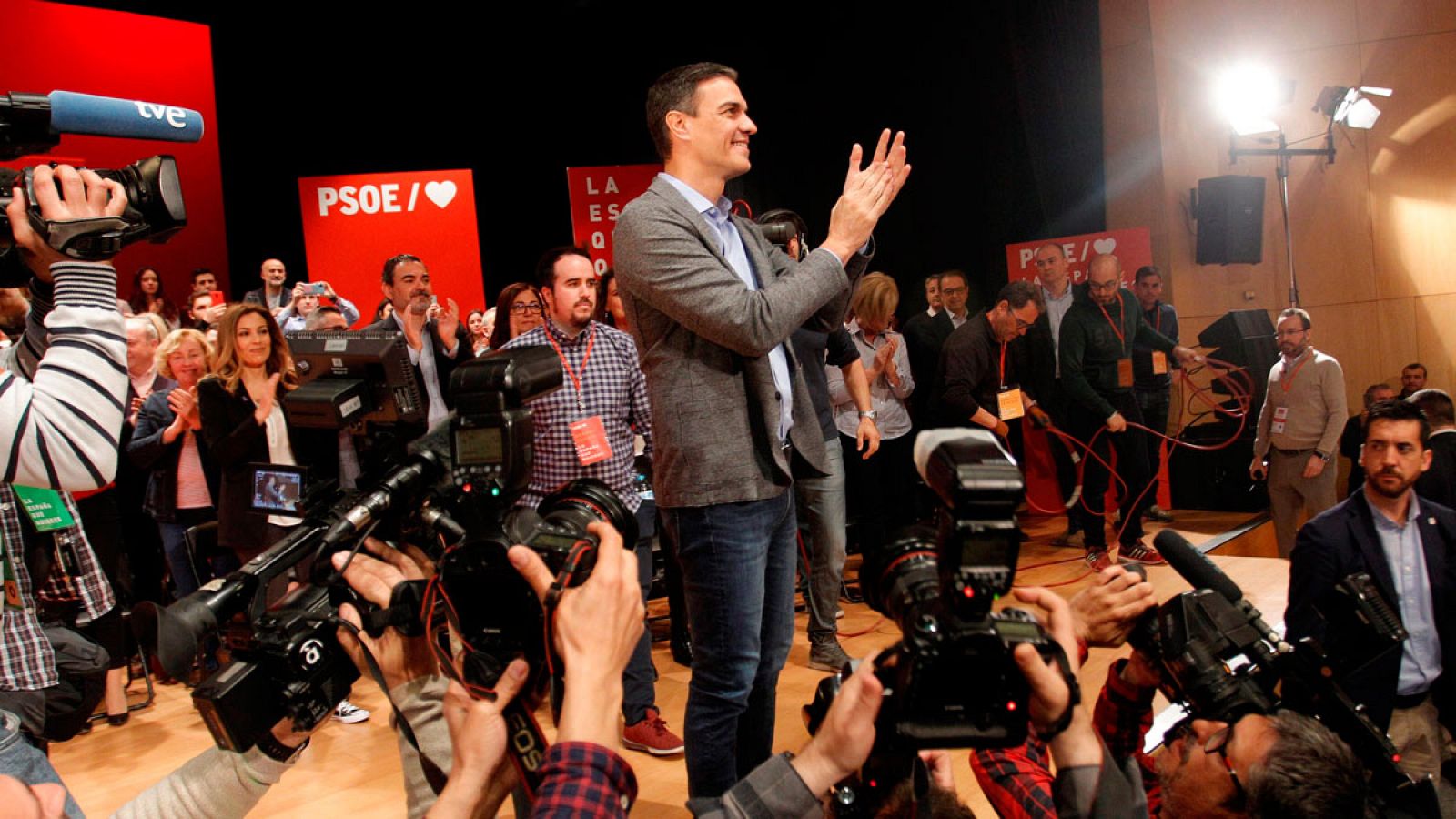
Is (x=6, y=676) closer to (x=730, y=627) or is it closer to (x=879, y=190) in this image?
(x=730, y=627)

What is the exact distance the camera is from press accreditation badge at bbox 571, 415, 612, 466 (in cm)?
276

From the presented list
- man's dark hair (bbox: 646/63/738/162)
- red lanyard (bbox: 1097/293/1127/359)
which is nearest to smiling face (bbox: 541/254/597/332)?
man's dark hair (bbox: 646/63/738/162)

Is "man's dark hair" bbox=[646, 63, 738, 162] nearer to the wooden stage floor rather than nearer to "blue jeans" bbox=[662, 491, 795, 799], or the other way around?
"blue jeans" bbox=[662, 491, 795, 799]

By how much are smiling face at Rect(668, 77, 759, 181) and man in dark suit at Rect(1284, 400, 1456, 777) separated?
1.85 meters

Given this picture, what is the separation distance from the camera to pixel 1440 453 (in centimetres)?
373

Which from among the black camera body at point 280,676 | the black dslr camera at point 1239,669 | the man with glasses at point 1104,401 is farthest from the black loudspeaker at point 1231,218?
the black camera body at point 280,676

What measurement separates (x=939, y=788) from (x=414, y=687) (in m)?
0.63

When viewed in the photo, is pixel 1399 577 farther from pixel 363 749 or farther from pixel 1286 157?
pixel 1286 157

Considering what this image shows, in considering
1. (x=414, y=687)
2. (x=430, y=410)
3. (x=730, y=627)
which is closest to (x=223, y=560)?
(x=430, y=410)

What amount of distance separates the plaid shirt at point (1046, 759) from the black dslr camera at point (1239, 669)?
3.1 inches

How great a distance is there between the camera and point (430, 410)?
3.49 m

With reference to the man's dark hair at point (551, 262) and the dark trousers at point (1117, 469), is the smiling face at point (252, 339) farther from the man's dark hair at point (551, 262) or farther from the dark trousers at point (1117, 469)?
the dark trousers at point (1117, 469)

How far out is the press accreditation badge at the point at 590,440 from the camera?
108 inches

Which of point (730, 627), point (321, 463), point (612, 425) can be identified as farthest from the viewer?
point (612, 425)
